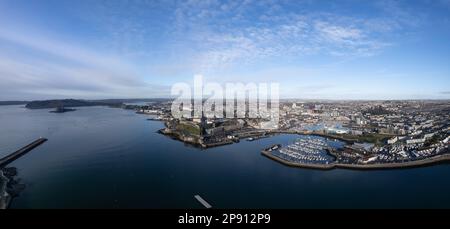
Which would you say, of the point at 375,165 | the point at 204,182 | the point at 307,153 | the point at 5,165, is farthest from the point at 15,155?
the point at 375,165

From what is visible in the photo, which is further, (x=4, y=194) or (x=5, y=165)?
(x=5, y=165)

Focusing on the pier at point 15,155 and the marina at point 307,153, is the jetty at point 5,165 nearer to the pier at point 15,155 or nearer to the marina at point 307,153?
the pier at point 15,155

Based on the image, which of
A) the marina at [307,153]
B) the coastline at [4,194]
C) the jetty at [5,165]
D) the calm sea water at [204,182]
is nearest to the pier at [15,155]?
the jetty at [5,165]

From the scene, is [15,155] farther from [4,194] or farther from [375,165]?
[375,165]

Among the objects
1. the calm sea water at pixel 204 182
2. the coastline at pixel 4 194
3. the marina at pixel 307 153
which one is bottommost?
the calm sea water at pixel 204 182

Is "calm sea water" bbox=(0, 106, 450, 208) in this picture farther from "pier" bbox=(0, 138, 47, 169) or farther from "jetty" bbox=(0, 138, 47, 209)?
"pier" bbox=(0, 138, 47, 169)

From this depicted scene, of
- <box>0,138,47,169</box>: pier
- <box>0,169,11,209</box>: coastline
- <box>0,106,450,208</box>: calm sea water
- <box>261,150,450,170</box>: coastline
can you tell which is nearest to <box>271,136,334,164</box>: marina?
<box>261,150,450,170</box>: coastline

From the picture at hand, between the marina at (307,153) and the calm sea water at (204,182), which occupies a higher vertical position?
the marina at (307,153)
